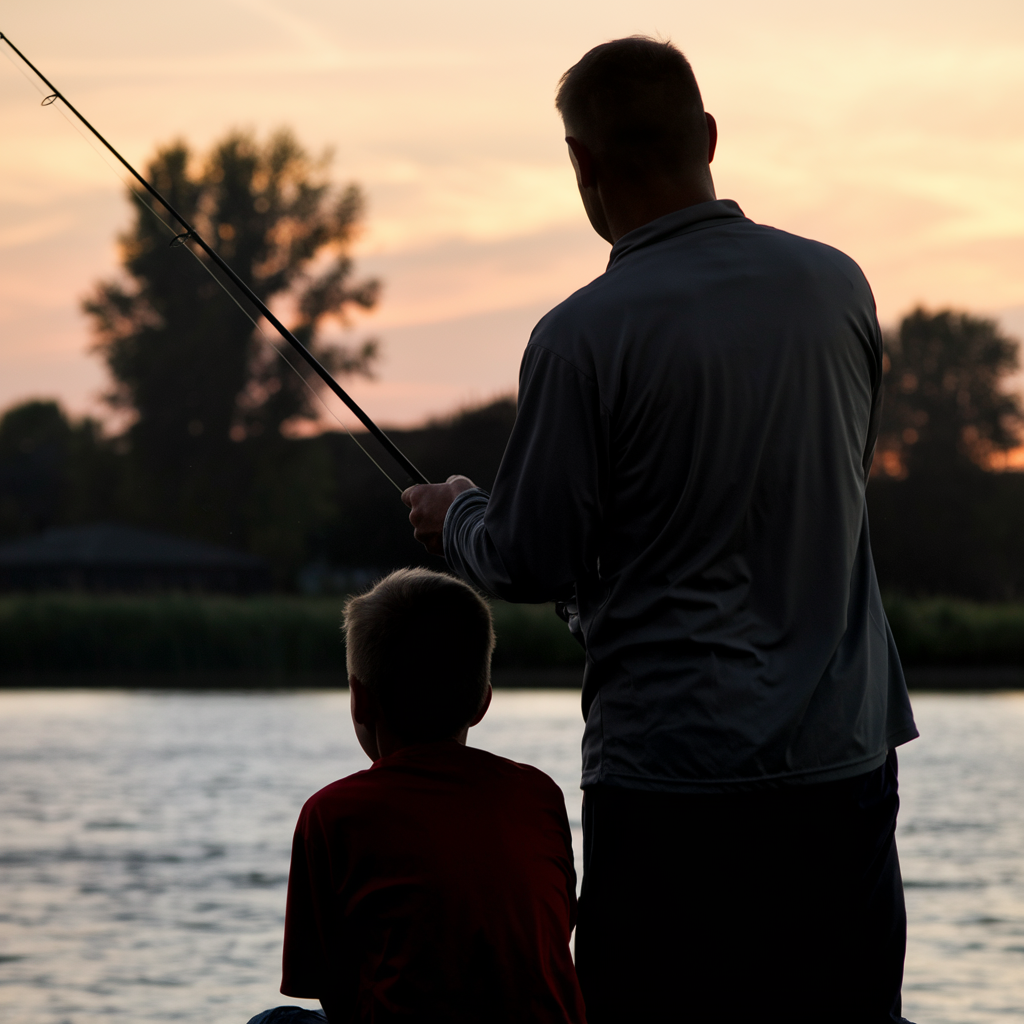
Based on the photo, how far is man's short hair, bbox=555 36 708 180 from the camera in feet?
4.97

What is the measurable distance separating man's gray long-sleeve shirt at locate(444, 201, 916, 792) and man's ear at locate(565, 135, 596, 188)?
0.39ft

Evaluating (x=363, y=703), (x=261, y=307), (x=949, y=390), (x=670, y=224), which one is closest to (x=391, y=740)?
(x=363, y=703)

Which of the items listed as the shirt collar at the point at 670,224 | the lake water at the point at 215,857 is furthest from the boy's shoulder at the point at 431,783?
the lake water at the point at 215,857

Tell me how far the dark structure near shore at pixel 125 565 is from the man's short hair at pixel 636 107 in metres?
35.7

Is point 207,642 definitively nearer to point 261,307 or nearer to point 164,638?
point 164,638

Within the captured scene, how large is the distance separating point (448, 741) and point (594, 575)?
331 millimetres

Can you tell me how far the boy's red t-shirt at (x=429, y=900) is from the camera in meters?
1.62

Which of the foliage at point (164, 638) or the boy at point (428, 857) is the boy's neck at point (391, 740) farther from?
the foliage at point (164, 638)

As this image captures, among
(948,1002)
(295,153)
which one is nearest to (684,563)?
(948,1002)

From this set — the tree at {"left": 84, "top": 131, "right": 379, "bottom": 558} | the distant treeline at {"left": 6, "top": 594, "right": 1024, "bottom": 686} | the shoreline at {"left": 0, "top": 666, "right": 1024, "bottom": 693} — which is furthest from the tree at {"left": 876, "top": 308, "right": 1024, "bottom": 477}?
the shoreline at {"left": 0, "top": 666, "right": 1024, "bottom": 693}

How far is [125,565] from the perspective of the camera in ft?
120

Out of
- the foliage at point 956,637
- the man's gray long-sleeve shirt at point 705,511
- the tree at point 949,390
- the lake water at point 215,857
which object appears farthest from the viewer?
the tree at point 949,390

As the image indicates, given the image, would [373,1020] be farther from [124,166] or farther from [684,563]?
[124,166]

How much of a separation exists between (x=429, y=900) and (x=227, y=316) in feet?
118
